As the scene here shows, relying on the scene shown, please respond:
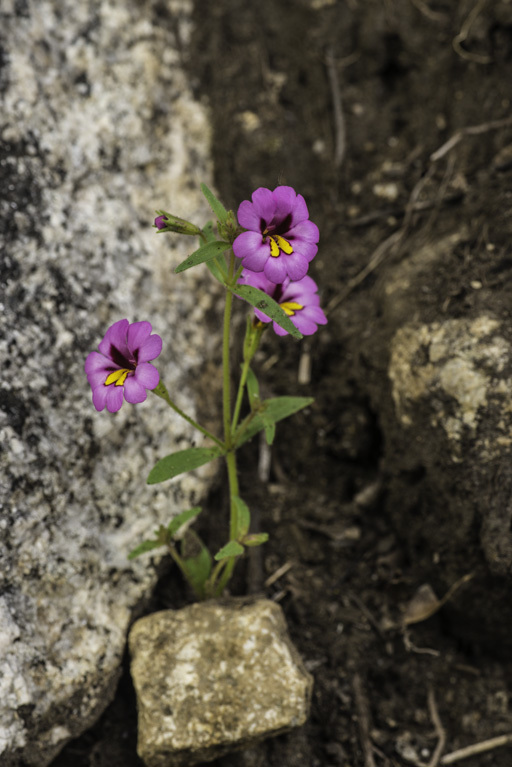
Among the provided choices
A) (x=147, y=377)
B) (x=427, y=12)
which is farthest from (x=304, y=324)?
(x=427, y=12)

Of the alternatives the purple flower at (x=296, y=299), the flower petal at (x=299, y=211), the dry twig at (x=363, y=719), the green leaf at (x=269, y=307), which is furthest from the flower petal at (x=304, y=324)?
the dry twig at (x=363, y=719)

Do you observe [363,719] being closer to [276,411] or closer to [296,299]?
[276,411]

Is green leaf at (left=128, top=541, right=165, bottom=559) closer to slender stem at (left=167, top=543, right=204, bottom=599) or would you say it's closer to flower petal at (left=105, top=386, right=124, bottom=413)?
slender stem at (left=167, top=543, right=204, bottom=599)

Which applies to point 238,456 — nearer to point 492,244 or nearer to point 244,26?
point 492,244

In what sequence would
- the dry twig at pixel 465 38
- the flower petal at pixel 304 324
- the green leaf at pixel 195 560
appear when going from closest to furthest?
1. the flower petal at pixel 304 324
2. the green leaf at pixel 195 560
3. the dry twig at pixel 465 38

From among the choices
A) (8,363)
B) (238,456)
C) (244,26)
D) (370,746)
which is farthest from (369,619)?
(244,26)

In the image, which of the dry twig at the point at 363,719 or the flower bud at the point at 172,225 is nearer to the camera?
the flower bud at the point at 172,225

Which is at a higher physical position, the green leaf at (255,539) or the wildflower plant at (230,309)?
the wildflower plant at (230,309)

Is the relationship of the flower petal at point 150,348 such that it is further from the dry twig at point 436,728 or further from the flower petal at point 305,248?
the dry twig at point 436,728
